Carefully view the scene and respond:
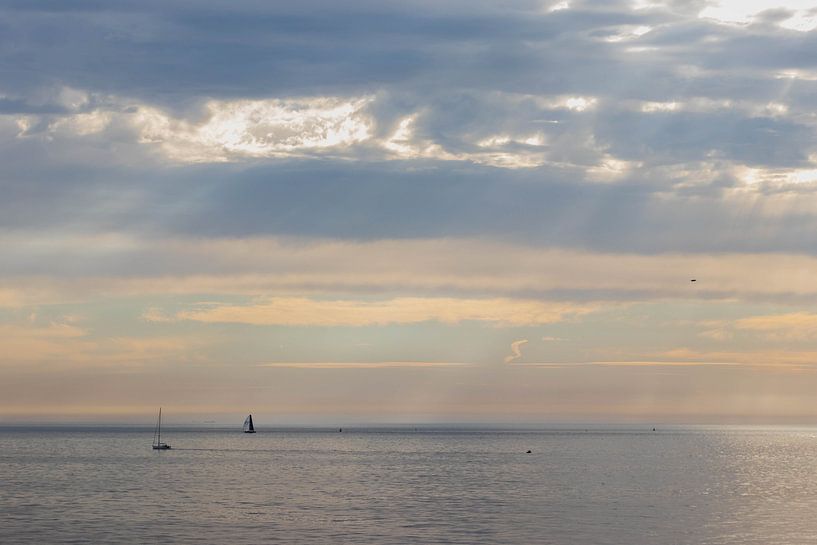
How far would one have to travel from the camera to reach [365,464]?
→ 609 ft

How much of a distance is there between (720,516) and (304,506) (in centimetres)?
3980

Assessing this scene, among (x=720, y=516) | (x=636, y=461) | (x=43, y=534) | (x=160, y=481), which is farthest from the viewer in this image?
(x=636, y=461)

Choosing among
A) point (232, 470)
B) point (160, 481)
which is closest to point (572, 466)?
point (232, 470)

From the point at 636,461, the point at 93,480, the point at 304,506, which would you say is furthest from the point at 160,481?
the point at 636,461

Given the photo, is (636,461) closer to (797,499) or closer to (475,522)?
(797,499)

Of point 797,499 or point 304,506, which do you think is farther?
point 797,499

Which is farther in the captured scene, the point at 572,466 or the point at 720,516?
the point at 572,466

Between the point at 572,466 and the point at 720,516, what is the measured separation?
8261cm

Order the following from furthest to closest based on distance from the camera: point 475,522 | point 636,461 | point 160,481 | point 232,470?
point 636,461 < point 232,470 < point 160,481 < point 475,522

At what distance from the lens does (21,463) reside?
7362 inches

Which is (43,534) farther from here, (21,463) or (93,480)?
(21,463)

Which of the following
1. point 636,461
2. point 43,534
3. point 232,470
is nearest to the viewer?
point 43,534

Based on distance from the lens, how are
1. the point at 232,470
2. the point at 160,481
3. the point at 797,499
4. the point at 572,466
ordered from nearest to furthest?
the point at 797,499, the point at 160,481, the point at 232,470, the point at 572,466

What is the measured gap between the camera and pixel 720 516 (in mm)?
94750
